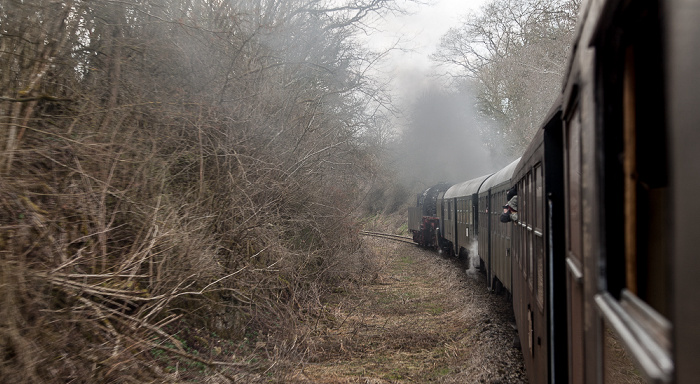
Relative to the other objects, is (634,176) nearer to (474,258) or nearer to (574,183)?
(574,183)

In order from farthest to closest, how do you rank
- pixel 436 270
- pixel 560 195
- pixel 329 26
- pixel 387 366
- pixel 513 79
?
pixel 513 79
pixel 436 270
pixel 329 26
pixel 387 366
pixel 560 195

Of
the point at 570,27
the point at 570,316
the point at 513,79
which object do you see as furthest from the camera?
the point at 513,79

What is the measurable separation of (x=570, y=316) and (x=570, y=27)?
19310 millimetres

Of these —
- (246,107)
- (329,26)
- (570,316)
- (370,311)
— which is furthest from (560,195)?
(329,26)

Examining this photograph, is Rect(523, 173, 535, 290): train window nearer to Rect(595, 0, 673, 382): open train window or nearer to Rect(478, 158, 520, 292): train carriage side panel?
Rect(478, 158, 520, 292): train carriage side panel

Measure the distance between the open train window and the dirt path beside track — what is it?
17.4ft

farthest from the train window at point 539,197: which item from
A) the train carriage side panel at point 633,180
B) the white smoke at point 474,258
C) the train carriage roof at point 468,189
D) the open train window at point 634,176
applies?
the white smoke at point 474,258

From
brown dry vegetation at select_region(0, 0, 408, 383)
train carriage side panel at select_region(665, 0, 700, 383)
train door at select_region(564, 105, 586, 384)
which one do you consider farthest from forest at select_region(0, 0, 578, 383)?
train carriage side panel at select_region(665, 0, 700, 383)

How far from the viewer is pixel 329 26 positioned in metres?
15.2

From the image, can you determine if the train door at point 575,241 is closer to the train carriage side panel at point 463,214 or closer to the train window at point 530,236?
the train window at point 530,236

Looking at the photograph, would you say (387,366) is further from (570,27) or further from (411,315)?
(570,27)

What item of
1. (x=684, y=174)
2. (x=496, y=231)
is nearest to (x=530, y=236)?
(x=684, y=174)

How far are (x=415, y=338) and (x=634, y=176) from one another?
781 cm

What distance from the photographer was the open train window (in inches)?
44.8
